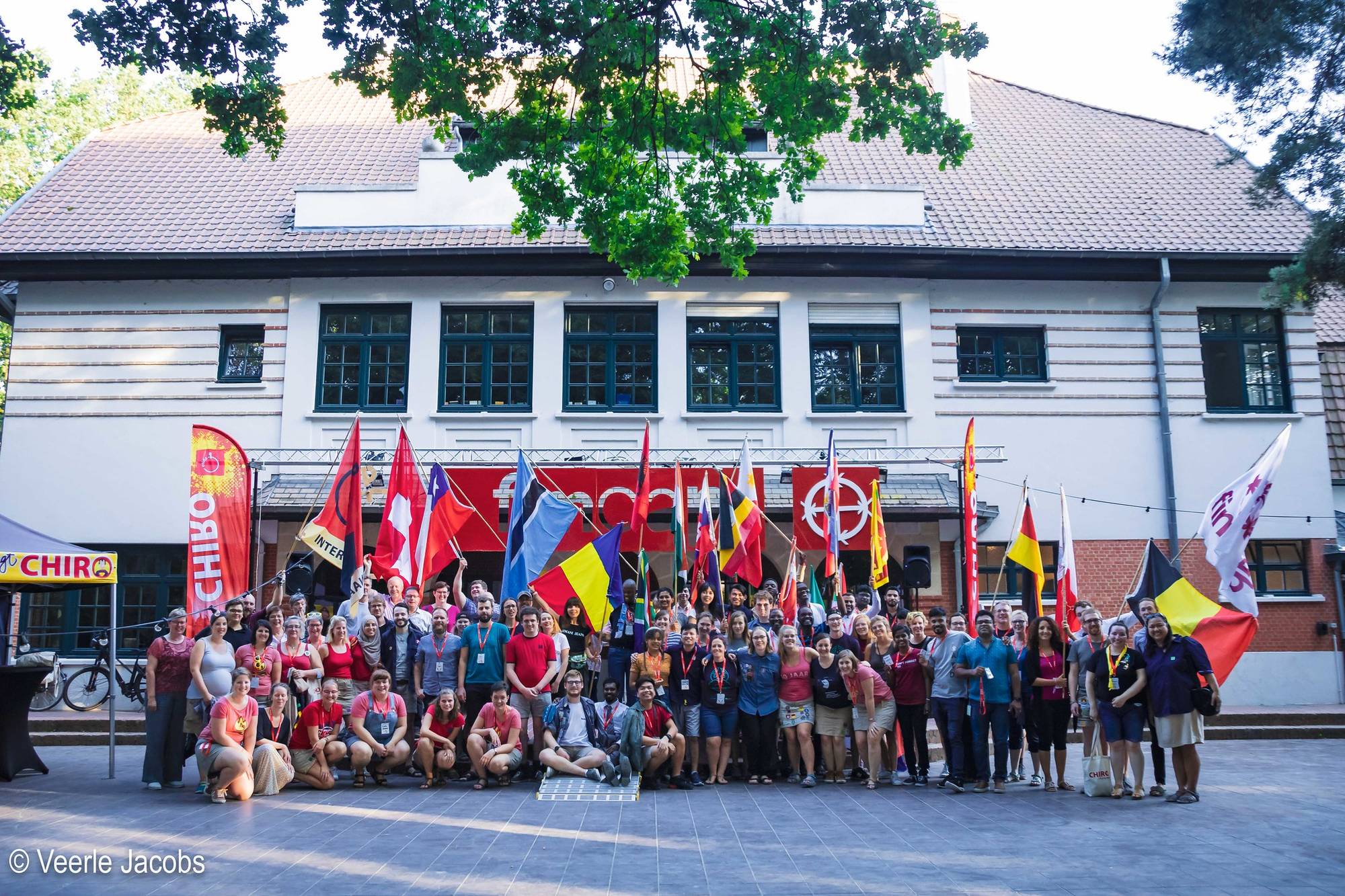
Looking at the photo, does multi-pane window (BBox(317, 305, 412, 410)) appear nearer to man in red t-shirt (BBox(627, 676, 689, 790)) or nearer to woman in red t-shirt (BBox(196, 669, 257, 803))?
woman in red t-shirt (BBox(196, 669, 257, 803))

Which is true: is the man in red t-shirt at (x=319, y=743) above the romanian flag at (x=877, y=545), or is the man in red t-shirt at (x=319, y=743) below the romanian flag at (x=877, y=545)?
below

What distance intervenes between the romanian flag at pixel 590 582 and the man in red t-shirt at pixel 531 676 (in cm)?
92

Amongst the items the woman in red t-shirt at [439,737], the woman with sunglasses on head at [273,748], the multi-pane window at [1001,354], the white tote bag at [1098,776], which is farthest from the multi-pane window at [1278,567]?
the woman with sunglasses on head at [273,748]

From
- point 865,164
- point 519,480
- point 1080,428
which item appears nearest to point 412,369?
point 519,480

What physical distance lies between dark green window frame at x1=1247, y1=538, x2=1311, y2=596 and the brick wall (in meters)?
0.16

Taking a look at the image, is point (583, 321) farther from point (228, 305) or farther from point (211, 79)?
point (211, 79)

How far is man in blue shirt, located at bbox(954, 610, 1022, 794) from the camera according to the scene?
11.5 metres

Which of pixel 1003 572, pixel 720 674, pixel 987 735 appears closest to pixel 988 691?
pixel 987 735

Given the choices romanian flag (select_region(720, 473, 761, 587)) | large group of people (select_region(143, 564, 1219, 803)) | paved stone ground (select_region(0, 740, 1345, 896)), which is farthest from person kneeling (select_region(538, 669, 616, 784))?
romanian flag (select_region(720, 473, 761, 587))

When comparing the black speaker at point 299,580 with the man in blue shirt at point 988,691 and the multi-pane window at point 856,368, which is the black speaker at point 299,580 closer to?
the multi-pane window at point 856,368

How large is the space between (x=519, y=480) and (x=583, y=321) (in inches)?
244

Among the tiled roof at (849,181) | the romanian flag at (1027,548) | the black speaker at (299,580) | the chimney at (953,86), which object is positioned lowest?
the black speaker at (299,580)

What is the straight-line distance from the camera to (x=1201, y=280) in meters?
20.4

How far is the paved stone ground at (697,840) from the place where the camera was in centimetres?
727
